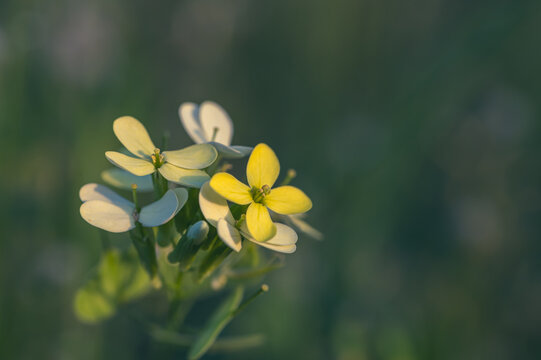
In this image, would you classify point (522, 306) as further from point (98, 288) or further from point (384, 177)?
point (98, 288)

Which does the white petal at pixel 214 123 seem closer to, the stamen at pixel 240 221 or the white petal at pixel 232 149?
the white petal at pixel 232 149

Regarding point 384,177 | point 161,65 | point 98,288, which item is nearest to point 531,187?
point 384,177

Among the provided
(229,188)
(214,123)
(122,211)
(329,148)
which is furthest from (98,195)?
(329,148)

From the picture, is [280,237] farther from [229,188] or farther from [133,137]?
[133,137]

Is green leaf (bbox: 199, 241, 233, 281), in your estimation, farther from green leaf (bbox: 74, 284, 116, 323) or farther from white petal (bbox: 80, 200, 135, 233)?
green leaf (bbox: 74, 284, 116, 323)

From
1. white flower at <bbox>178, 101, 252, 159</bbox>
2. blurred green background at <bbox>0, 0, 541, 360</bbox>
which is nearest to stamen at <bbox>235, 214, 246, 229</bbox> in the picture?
white flower at <bbox>178, 101, 252, 159</bbox>

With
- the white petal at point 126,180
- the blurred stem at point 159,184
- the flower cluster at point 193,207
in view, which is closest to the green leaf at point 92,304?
the flower cluster at point 193,207
